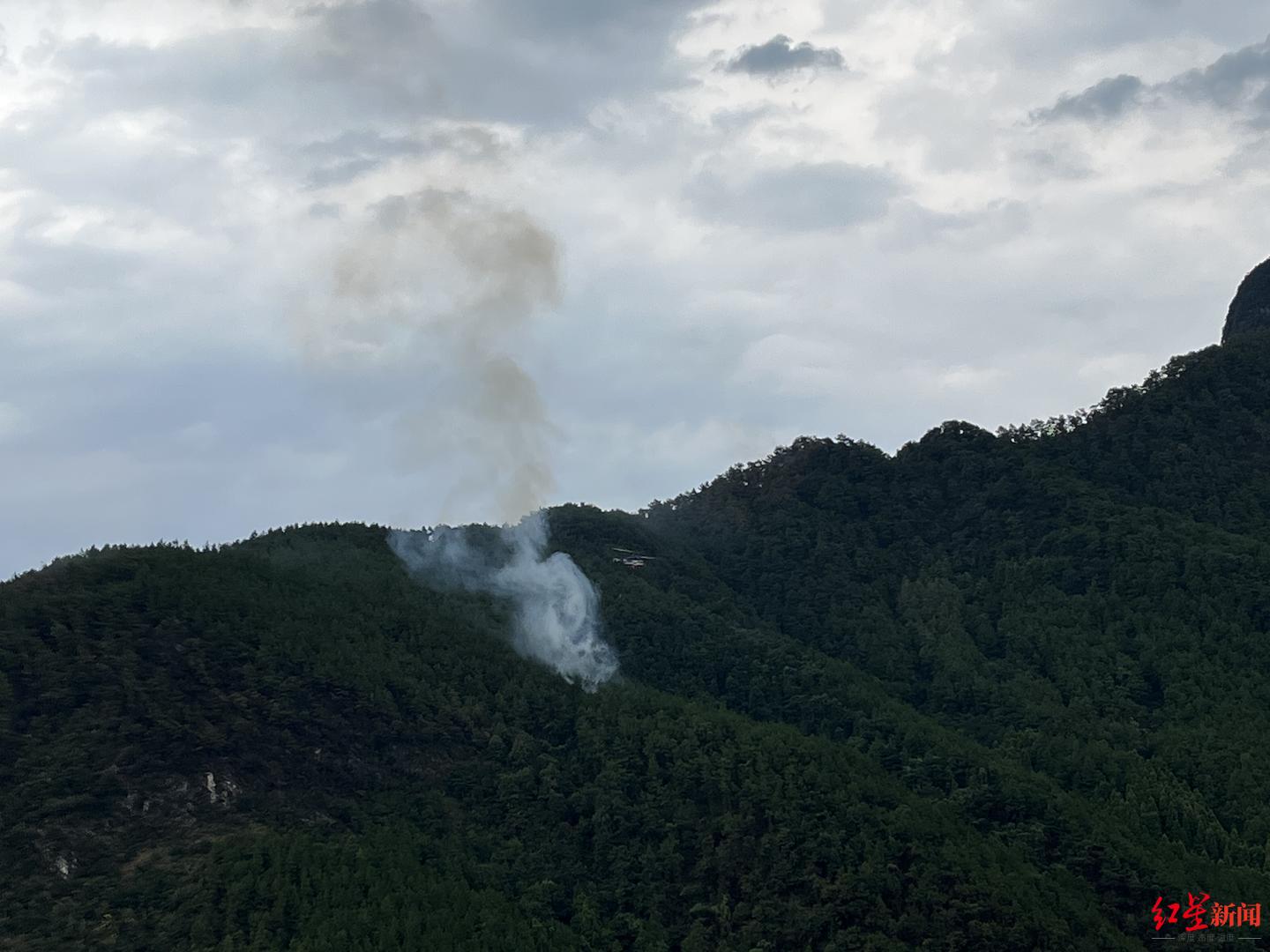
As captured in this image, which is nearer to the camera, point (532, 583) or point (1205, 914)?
point (1205, 914)

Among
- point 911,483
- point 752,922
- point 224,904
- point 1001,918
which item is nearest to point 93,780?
Answer: point 224,904

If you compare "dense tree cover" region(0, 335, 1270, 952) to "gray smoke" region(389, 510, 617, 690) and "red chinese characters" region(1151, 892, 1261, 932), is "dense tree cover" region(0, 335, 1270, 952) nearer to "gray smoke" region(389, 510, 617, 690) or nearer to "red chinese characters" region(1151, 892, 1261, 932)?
"red chinese characters" region(1151, 892, 1261, 932)

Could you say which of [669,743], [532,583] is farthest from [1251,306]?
Answer: [669,743]

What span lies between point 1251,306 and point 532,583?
93.1m

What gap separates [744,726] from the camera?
349 feet

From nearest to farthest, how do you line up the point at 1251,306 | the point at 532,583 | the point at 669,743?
the point at 669,743 → the point at 532,583 → the point at 1251,306

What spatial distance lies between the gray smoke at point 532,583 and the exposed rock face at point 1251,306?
271ft

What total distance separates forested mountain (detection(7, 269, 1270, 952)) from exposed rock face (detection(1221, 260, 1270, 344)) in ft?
137

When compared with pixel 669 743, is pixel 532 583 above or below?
above

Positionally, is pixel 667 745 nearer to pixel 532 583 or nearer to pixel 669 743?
pixel 669 743

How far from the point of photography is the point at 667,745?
10425 centimetres

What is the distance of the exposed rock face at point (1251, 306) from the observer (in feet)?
587

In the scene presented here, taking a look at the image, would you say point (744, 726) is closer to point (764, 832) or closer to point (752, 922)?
point (764, 832)

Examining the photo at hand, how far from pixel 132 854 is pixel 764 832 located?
34.0 m
